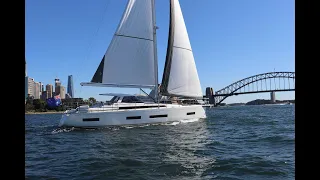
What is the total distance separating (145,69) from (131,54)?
77.8 inches

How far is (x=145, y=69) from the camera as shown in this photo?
28531mm

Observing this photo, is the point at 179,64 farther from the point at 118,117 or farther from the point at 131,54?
the point at 118,117

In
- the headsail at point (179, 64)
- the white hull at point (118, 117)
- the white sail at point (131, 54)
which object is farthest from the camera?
the headsail at point (179, 64)

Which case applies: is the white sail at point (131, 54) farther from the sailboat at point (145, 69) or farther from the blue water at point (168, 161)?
the blue water at point (168, 161)

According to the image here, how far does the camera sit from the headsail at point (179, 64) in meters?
29.4

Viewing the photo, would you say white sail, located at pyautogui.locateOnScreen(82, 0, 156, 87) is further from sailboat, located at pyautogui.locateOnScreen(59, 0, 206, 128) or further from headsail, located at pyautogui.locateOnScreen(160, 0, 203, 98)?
headsail, located at pyautogui.locateOnScreen(160, 0, 203, 98)

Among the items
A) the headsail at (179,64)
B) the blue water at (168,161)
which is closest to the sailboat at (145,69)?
the headsail at (179,64)

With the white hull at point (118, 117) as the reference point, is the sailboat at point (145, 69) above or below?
above

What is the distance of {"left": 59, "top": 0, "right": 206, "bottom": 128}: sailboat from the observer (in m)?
25.5

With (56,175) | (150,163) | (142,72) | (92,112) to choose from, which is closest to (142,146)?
(150,163)

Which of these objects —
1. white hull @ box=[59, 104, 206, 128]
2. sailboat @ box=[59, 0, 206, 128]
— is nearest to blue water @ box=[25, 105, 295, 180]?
white hull @ box=[59, 104, 206, 128]

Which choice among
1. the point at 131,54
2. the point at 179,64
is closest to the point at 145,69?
the point at 131,54
